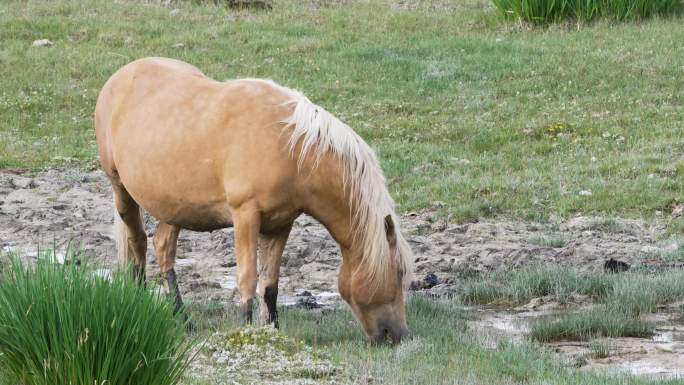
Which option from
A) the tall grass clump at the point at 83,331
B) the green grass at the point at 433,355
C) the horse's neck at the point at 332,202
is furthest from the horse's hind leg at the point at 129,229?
the tall grass clump at the point at 83,331

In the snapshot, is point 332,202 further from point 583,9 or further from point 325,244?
point 583,9

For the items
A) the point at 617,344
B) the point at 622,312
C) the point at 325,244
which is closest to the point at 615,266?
the point at 622,312

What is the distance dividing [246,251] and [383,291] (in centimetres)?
84

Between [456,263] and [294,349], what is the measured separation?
3403mm

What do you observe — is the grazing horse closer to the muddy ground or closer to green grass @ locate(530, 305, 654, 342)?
the muddy ground

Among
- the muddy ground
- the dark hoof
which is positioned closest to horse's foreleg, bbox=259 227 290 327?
the muddy ground

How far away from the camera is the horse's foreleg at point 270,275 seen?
7184mm

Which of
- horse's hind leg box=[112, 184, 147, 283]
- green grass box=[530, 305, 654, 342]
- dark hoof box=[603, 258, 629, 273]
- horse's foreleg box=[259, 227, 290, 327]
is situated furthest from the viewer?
dark hoof box=[603, 258, 629, 273]

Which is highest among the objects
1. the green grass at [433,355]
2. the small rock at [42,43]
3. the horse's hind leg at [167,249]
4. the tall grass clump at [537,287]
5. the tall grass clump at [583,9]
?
the small rock at [42,43]

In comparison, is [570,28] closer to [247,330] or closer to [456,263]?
[456,263]

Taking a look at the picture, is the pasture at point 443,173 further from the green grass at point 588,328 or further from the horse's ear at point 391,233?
the horse's ear at point 391,233

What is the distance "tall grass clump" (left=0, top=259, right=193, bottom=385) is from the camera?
4.61 meters

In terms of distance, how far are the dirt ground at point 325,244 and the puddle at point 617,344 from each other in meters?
0.82

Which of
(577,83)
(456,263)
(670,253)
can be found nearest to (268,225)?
(456,263)
